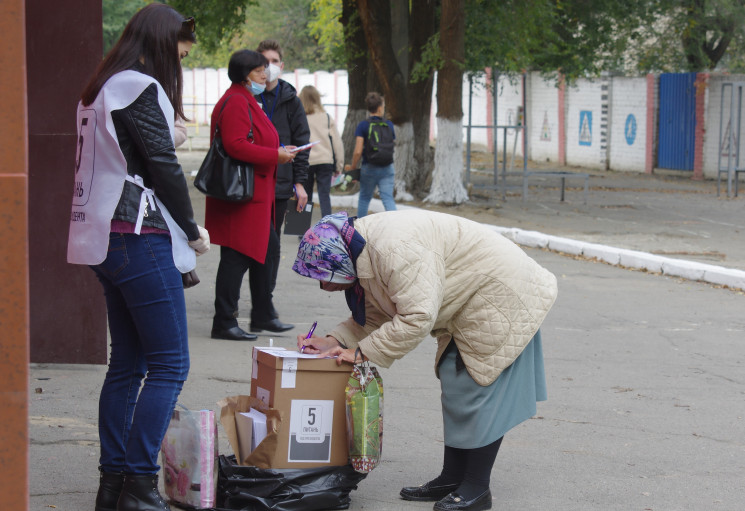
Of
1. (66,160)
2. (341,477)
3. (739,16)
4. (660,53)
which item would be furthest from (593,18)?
(341,477)

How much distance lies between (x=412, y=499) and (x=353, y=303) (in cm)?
89

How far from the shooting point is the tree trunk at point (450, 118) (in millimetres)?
15625

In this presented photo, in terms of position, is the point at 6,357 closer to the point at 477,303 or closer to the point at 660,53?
the point at 477,303

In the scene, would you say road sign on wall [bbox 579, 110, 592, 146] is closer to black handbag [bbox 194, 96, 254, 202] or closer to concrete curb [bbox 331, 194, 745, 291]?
concrete curb [bbox 331, 194, 745, 291]

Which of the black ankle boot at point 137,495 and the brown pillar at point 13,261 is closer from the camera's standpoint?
the brown pillar at point 13,261

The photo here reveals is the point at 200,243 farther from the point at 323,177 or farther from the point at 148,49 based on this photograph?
the point at 323,177

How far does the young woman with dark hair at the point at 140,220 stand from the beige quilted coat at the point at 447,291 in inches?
27.1

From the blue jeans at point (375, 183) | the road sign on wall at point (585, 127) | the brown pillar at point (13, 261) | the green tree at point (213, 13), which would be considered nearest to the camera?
the brown pillar at point (13, 261)

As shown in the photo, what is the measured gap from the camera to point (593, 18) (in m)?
23.2

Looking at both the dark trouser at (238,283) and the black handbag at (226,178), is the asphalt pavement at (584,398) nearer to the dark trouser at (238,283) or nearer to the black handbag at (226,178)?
the dark trouser at (238,283)

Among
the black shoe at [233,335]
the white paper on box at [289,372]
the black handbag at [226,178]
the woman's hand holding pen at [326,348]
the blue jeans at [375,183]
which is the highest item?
the black handbag at [226,178]

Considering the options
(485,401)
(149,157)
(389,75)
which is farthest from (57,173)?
(389,75)

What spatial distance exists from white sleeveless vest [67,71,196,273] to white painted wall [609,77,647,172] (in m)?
23.6

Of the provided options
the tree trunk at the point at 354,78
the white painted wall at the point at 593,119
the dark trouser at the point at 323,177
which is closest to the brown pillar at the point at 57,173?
the dark trouser at the point at 323,177
